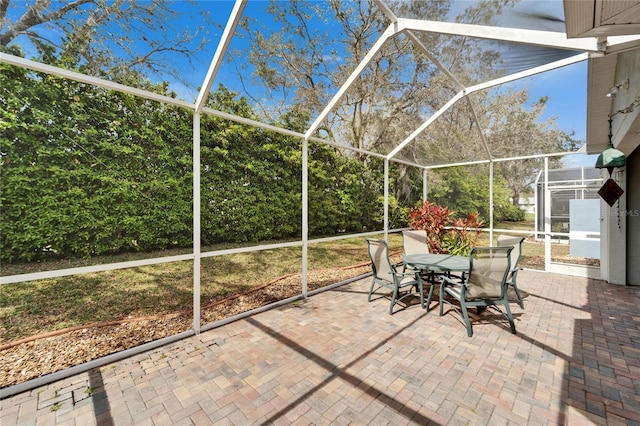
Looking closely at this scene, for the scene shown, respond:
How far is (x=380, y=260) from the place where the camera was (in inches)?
190

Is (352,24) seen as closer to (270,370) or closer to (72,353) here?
(270,370)

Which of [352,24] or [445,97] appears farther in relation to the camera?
[352,24]

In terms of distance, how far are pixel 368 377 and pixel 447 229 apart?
6195 millimetres

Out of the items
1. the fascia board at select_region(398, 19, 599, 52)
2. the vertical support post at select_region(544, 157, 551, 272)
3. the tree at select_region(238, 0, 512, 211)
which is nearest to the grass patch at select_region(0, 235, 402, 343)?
the tree at select_region(238, 0, 512, 211)

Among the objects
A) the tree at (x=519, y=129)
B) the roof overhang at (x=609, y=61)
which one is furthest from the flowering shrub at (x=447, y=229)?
the roof overhang at (x=609, y=61)

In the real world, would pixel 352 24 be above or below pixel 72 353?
above

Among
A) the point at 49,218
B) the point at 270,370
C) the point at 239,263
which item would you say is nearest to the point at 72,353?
the point at 49,218

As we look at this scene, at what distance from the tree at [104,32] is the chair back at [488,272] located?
5.19 meters

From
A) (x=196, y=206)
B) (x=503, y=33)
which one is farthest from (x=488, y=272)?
(x=196, y=206)

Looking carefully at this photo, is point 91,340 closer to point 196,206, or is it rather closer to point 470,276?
point 196,206

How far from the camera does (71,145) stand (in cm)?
457

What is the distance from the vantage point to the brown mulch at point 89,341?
3.06m

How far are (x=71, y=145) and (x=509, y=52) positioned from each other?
717 centimetres

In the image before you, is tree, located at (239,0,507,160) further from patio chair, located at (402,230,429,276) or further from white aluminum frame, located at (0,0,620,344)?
patio chair, located at (402,230,429,276)
